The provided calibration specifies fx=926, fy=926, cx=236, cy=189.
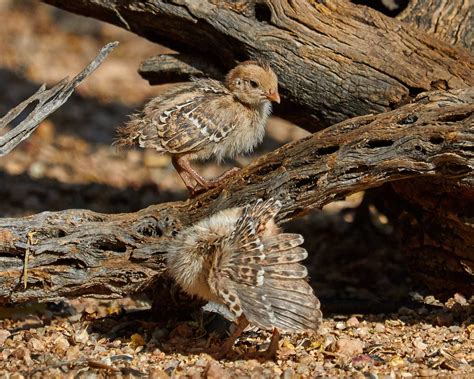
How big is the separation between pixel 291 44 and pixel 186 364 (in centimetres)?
243

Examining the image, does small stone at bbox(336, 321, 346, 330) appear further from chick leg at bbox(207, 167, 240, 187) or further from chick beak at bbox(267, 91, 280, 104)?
chick beak at bbox(267, 91, 280, 104)

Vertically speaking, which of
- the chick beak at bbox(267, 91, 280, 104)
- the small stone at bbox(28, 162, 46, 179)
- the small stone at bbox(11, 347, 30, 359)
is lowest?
the small stone at bbox(28, 162, 46, 179)

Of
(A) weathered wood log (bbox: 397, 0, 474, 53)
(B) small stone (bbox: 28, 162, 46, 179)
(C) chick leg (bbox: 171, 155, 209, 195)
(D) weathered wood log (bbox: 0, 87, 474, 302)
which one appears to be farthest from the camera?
(B) small stone (bbox: 28, 162, 46, 179)

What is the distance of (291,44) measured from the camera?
6633 mm

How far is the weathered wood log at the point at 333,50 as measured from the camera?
653 cm

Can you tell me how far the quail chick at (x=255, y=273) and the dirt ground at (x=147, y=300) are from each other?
346mm

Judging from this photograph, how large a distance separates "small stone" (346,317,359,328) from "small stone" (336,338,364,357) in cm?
51

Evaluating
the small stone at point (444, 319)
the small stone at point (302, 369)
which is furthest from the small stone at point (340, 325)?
the small stone at point (302, 369)

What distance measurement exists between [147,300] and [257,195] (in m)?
1.87

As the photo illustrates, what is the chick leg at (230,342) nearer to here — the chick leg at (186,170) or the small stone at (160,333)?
the small stone at (160,333)

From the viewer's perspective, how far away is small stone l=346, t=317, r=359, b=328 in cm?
646

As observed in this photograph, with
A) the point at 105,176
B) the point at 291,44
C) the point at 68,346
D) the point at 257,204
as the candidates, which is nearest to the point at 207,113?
the point at 291,44

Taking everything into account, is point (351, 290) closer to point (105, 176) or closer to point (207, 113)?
point (207, 113)

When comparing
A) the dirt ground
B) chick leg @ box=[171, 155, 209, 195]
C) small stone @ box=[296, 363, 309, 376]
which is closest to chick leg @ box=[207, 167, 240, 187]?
chick leg @ box=[171, 155, 209, 195]
